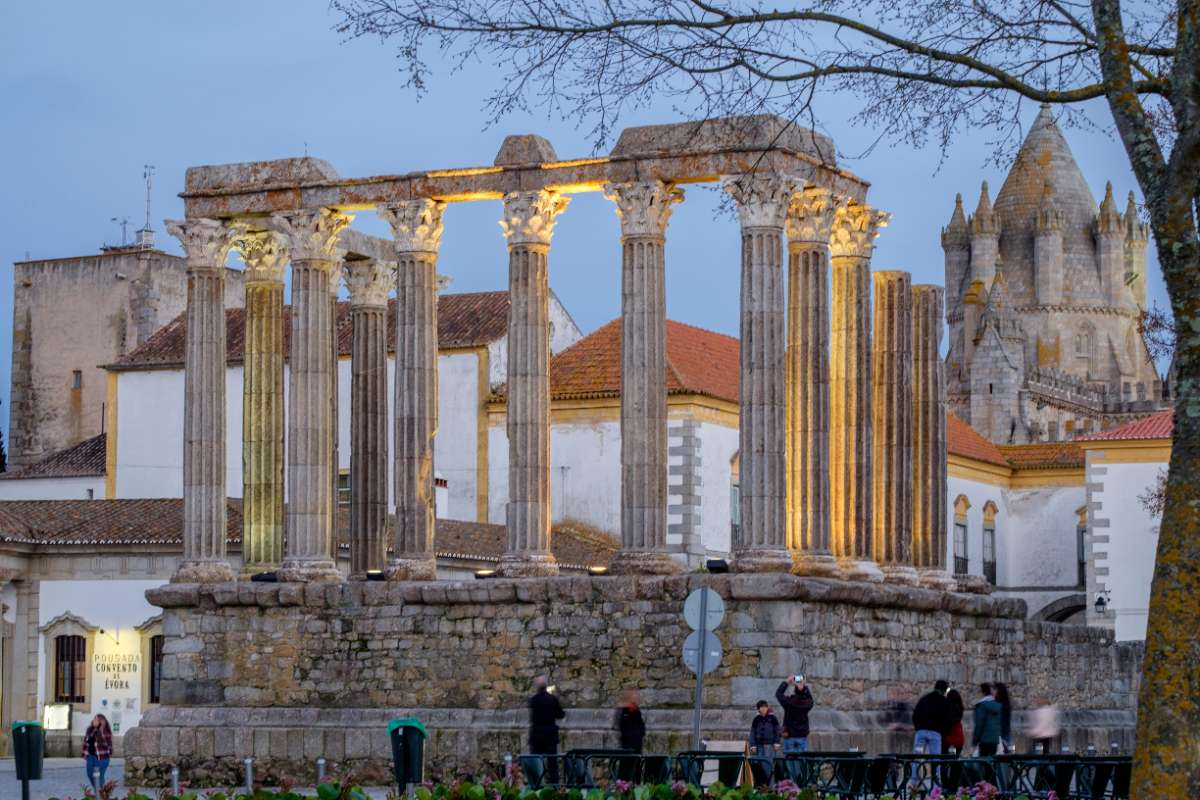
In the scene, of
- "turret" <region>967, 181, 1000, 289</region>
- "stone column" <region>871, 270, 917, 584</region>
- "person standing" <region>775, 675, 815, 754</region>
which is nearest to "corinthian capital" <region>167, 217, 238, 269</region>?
"stone column" <region>871, 270, 917, 584</region>

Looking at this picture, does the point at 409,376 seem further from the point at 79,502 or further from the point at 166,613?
the point at 79,502

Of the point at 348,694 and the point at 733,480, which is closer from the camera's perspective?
the point at 348,694

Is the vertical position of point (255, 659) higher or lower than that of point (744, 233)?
lower

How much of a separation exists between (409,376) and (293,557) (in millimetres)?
3028

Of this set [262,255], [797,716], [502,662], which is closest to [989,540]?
[262,255]

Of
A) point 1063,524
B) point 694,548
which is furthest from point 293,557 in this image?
point 1063,524

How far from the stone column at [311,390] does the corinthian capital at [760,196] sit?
20.8ft

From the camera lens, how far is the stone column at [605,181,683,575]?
104 feet

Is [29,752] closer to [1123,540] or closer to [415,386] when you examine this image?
[415,386]

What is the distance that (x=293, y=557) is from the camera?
34.3 meters

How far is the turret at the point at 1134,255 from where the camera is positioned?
4697 inches

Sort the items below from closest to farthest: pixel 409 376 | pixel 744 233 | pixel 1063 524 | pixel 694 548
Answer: pixel 744 233 → pixel 409 376 → pixel 694 548 → pixel 1063 524

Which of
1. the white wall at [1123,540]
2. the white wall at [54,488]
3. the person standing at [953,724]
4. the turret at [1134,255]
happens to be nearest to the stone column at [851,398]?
the person standing at [953,724]

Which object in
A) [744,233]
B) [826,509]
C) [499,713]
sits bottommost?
[499,713]
